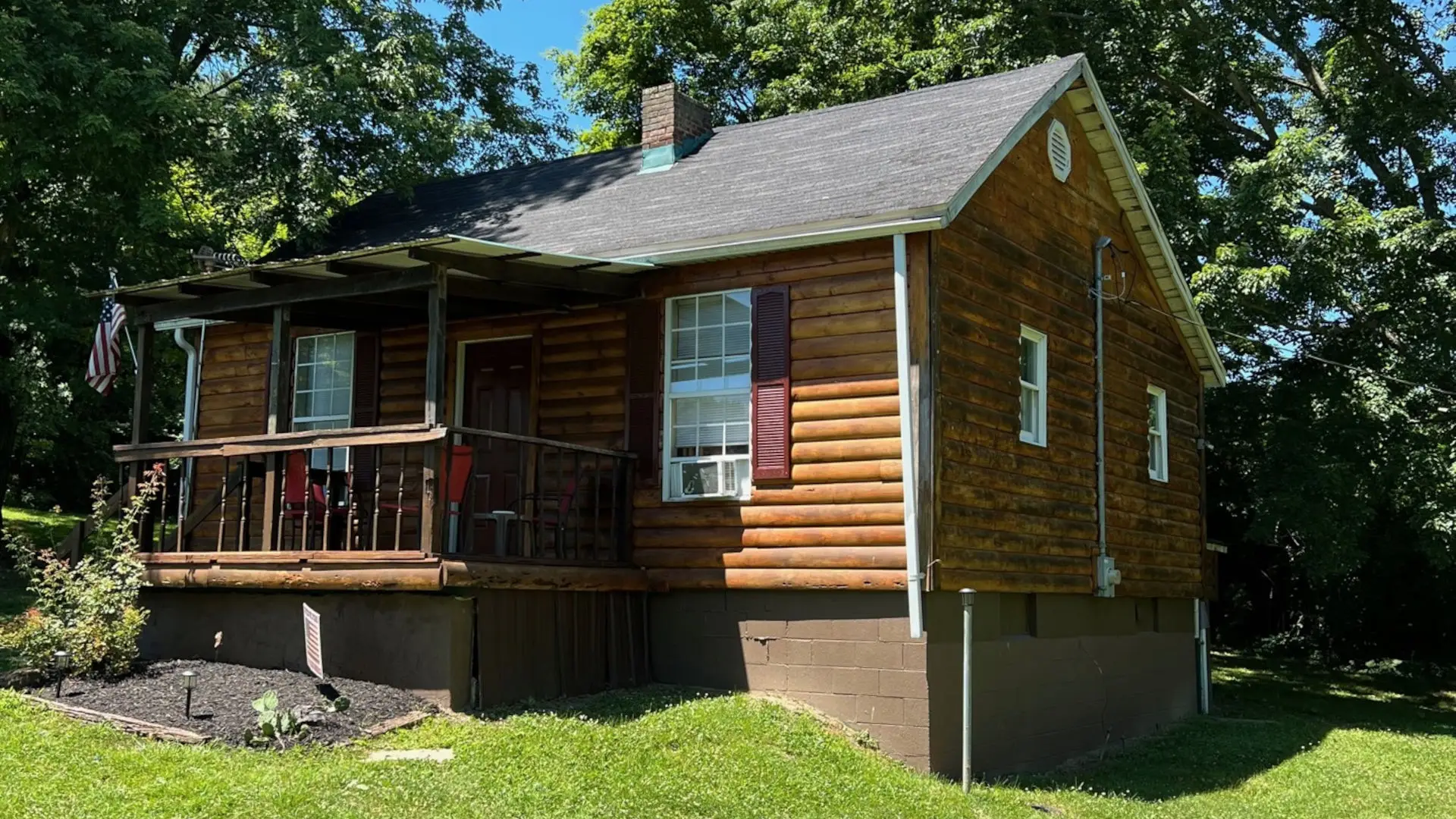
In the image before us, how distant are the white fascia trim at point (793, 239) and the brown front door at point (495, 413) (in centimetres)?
183

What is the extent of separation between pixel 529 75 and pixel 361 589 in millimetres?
14797

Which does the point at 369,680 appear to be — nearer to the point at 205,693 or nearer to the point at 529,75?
the point at 205,693

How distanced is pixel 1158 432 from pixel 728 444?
6655mm

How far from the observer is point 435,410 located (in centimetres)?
956

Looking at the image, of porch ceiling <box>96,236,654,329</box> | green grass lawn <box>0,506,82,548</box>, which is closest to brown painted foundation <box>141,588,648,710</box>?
porch ceiling <box>96,236,654,329</box>

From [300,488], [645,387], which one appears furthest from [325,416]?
[645,387]

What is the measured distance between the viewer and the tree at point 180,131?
52.0 ft

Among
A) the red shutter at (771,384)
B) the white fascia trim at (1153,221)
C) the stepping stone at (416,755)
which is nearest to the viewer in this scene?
the stepping stone at (416,755)

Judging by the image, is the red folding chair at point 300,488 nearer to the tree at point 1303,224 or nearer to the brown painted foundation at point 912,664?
the brown painted foundation at point 912,664

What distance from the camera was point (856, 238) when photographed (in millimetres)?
10508

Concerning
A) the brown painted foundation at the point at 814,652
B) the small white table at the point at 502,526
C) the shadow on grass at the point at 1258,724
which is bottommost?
the shadow on grass at the point at 1258,724

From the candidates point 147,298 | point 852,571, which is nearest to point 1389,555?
point 852,571

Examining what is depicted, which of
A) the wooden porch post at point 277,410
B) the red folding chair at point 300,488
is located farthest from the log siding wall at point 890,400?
the red folding chair at point 300,488

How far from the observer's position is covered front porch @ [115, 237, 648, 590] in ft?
32.0
